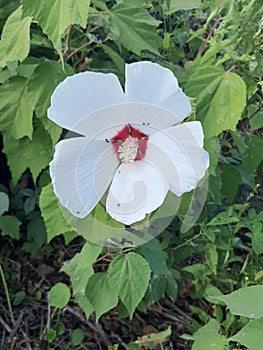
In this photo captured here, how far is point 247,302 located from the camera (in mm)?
960

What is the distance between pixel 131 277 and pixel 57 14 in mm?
563

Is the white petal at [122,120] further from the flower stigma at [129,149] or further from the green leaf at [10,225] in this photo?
the green leaf at [10,225]

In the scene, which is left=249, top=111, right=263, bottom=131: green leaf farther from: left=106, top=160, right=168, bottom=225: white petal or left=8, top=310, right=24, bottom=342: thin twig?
left=8, top=310, right=24, bottom=342: thin twig

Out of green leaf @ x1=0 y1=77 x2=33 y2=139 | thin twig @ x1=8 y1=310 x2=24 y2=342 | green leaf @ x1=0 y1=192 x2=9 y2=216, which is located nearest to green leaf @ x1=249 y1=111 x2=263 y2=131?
green leaf @ x1=0 y1=77 x2=33 y2=139

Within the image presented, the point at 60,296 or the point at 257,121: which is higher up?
the point at 257,121

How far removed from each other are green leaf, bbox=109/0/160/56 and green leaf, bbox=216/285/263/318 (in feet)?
2.02

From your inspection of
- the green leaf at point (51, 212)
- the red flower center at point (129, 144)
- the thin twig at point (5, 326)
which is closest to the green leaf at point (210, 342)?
the green leaf at point (51, 212)

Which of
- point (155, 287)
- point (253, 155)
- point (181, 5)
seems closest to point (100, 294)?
point (155, 287)

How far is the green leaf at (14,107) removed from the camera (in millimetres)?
1386

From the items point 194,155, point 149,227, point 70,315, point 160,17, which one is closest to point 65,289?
point 70,315

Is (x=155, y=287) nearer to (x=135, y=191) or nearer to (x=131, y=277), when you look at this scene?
(x=131, y=277)

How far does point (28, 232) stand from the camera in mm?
1801

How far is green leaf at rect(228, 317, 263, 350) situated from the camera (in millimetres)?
867

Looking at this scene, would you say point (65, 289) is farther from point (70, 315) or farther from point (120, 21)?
point (120, 21)
